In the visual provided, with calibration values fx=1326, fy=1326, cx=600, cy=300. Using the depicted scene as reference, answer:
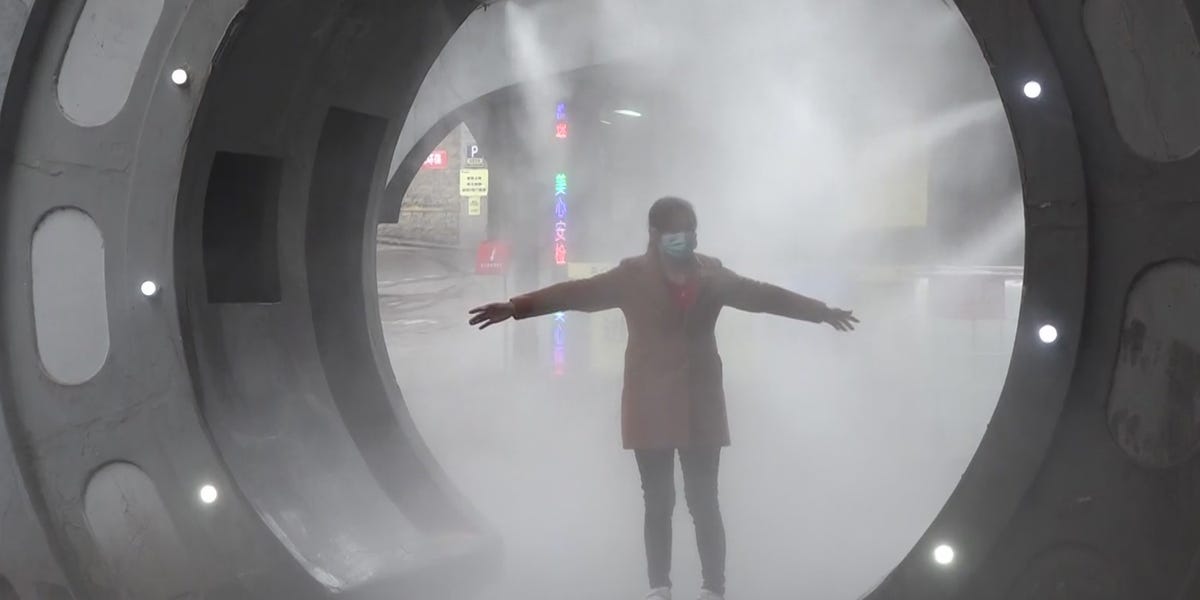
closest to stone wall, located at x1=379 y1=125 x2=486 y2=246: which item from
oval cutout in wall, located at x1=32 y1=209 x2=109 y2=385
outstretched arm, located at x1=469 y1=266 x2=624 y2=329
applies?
outstretched arm, located at x1=469 y1=266 x2=624 y2=329

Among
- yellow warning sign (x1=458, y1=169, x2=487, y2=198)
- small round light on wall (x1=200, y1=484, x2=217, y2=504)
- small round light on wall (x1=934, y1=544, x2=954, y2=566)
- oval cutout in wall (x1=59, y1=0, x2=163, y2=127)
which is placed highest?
oval cutout in wall (x1=59, y1=0, x2=163, y2=127)

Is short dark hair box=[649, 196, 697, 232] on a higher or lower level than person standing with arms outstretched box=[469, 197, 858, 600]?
higher

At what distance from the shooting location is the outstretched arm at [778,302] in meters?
4.22

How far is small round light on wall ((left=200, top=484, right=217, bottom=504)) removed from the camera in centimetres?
375

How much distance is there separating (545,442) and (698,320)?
6308 millimetres

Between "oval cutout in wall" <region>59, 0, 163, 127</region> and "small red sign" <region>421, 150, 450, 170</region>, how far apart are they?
21.5 meters

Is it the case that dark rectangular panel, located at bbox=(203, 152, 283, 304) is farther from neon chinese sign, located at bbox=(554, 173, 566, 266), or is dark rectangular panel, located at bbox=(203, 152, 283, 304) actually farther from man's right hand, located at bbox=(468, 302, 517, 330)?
neon chinese sign, located at bbox=(554, 173, 566, 266)

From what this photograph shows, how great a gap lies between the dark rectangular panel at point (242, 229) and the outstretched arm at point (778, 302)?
155 centimetres

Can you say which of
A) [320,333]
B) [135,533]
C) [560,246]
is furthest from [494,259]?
[135,533]

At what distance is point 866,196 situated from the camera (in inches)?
486

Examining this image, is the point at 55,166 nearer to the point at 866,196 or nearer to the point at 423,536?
the point at 423,536

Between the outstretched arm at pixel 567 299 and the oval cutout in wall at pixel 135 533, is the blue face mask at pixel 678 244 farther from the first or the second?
Result: the oval cutout in wall at pixel 135 533

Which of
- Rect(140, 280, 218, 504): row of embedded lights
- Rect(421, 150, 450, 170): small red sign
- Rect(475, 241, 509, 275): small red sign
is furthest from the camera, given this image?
Rect(421, 150, 450, 170): small red sign

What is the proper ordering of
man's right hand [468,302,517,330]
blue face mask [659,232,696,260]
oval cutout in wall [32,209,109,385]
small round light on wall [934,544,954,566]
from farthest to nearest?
blue face mask [659,232,696,260] → man's right hand [468,302,517,330] → oval cutout in wall [32,209,109,385] → small round light on wall [934,544,954,566]
